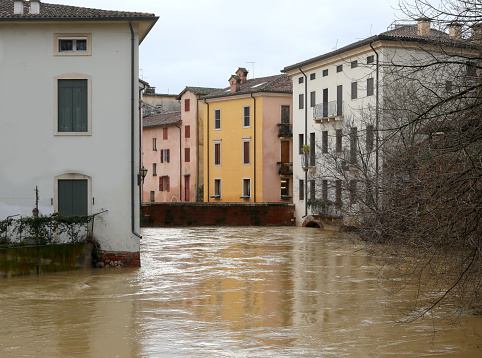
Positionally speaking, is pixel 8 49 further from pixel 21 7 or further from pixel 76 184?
pixel 76 184

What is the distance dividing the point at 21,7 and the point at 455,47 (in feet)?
50.0

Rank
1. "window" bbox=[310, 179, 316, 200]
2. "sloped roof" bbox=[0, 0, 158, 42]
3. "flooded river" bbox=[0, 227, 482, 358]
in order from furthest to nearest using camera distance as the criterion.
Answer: "window" bbox=[310, 179, 316, 200], "sloped roof" bbox=[0, 0, 158, 42], "flooded river" bbox=[0, 227, 482, 358]

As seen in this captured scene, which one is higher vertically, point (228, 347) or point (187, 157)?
point (187, 157)

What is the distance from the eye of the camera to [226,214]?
45.8 meters

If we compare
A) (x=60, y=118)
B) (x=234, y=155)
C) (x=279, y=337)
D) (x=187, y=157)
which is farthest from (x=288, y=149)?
(x=279, y=337)

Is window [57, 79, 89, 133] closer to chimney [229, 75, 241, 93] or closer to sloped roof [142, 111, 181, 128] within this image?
chimney [229, 75, 241, 93]

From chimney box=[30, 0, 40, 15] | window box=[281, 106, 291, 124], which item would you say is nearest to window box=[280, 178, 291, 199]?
window box=[281, 106, 291, 124]

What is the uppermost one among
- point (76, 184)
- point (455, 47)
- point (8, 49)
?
point (8, 49)

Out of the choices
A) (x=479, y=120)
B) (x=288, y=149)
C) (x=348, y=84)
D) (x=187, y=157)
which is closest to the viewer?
(x=479, y=120)

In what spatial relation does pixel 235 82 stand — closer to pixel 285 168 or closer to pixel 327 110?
pixel 285 168

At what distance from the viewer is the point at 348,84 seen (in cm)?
3884

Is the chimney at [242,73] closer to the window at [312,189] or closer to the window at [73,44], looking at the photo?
the window at [312,189]

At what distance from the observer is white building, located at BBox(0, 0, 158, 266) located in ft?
71.4

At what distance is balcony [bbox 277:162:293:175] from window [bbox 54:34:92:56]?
94.1 ft
